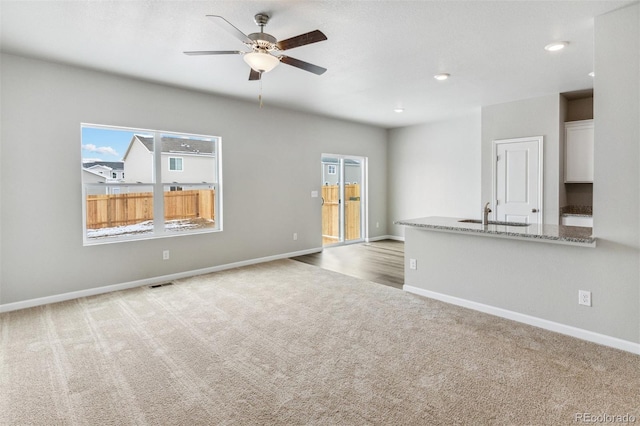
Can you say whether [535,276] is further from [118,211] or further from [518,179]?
[118,211]

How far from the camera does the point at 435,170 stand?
7203mm

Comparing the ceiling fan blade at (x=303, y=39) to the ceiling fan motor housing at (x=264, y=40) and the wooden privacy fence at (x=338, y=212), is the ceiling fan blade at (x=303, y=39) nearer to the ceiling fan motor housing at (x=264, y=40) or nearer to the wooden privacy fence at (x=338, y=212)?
the ceiling fan motor housing at (x=264, y=40)

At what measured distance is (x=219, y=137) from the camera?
16.9 ft

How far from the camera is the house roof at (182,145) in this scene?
4.52m

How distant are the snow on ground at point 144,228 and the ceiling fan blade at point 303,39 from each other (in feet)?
10.6

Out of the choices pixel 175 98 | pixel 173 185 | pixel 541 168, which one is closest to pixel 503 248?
pixel 541 168

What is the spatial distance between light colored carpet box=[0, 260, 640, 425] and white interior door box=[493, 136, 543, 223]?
117 inches

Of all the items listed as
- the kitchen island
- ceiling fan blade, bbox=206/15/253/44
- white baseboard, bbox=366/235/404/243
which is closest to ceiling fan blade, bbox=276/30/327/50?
ceiling fan blade, bbox=206/15/253/44

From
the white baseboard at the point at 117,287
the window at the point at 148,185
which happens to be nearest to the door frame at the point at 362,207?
the white baseboard at the point at 117,287

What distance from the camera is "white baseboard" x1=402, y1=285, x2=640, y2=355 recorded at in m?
2.61

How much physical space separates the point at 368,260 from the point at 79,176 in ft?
14.5

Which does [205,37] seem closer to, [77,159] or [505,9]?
[77,159]

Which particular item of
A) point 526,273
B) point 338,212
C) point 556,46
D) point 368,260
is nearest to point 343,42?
point 556,46

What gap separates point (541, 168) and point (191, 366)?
18.4 feet
